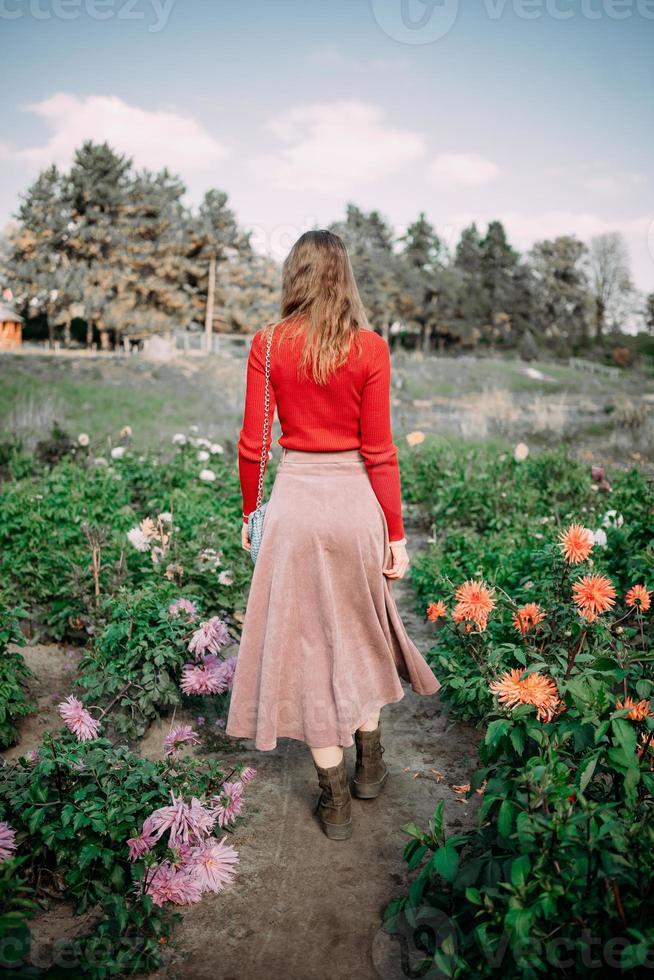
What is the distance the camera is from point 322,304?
6.79ft

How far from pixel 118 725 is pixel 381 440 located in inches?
60.5

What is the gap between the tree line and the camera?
21953mm

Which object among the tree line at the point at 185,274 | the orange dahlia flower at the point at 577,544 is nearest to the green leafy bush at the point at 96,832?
the orange dahlia flower at the point at 577,544

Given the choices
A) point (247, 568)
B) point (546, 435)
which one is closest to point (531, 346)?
point (546, 435)

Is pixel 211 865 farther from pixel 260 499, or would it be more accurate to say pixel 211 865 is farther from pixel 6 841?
pixel 260 499

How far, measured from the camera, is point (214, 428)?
13695mm

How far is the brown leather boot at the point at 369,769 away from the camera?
2.45m

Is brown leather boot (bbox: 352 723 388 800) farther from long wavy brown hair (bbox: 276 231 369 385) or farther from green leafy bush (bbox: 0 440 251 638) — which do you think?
long wavy brown hair (bbox: 276 231 369 385)

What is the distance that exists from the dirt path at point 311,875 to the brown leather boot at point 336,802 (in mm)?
43

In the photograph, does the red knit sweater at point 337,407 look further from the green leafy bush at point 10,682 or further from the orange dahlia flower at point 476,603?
the green leafy bush at point 10,682

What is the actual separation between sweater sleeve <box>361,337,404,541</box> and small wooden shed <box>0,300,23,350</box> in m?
23.7

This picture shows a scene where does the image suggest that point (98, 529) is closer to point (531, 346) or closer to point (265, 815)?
point (265, 815)

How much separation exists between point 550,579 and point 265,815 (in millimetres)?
1450

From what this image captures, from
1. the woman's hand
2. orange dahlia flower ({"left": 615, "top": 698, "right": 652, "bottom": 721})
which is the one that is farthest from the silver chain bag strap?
orange dahlia flower ({"left": 615, "top": 698, "right": 652, "bottom": 721})
